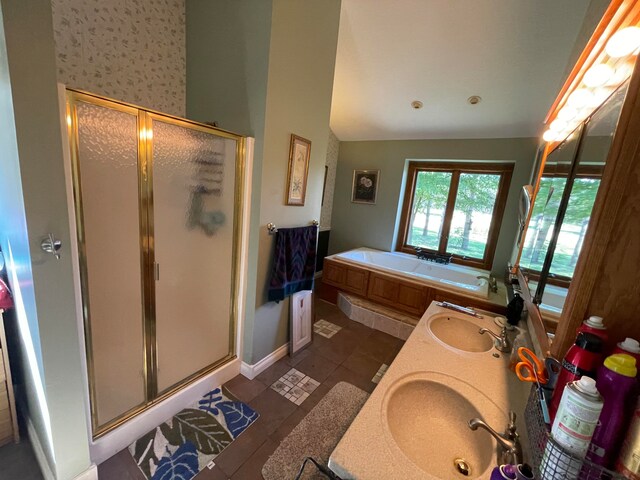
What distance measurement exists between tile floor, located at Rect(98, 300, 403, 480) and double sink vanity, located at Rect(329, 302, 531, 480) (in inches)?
37.8

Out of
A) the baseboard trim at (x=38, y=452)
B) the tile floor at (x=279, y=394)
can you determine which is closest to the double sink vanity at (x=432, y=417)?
the tile floor at (x=279, y=394)

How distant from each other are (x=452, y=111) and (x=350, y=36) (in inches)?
55.9

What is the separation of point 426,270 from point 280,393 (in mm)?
2640

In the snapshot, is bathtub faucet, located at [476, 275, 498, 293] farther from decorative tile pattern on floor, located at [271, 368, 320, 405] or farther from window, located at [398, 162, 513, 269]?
decorative tile pattern on floor, located at [271, 368, 320, 405]

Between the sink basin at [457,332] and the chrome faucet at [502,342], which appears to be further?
the sink basin at [457,332]

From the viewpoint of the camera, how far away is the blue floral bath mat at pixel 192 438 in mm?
1352

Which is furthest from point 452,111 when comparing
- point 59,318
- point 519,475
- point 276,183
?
point 59,318

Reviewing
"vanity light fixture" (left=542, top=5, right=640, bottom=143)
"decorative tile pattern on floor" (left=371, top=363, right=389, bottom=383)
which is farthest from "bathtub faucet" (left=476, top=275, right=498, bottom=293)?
"vanity light fixture" (left=542, top=5, right=640, bottom=143)

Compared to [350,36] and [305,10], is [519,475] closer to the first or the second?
[305,10]

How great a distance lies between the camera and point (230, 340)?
79.3 inches

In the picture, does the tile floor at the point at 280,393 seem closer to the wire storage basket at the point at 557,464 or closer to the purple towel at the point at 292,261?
the purple towel at the point at 292,261

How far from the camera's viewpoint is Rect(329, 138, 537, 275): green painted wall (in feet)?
10.3

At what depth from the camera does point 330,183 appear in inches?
173

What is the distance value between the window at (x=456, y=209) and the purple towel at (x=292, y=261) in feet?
7.72
